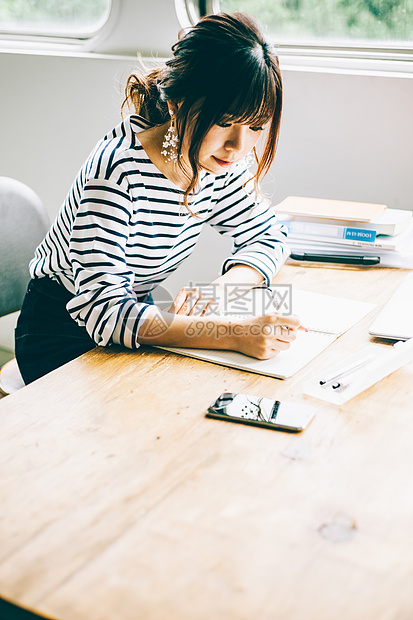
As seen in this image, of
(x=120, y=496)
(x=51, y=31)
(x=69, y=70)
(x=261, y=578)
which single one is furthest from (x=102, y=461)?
(x=51, y=31)

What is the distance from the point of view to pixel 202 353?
1.07 m

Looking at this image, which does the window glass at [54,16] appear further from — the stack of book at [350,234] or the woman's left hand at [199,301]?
the woman's left hand at [199,301]

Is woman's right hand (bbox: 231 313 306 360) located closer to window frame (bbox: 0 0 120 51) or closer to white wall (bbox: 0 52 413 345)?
white wall (bbox: 0 52 413 345)

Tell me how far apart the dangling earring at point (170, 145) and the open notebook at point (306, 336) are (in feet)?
1.09

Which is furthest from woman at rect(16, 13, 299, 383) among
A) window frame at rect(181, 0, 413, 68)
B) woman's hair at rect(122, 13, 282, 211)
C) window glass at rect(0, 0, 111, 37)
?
window glass at rect(0, 0, 111, 37)

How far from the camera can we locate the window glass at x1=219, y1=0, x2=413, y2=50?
73.0 inches

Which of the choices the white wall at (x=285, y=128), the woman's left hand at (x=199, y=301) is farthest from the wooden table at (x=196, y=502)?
the white wall at (x=285, y=128)

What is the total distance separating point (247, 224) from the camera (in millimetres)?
1477

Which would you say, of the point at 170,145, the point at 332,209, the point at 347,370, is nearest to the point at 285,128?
the point at 332,209

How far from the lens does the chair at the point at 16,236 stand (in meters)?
1.55

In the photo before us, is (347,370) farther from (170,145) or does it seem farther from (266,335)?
(170,145)

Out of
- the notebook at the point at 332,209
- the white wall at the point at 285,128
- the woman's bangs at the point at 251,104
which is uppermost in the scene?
the woman's bangs at the point at 251,104

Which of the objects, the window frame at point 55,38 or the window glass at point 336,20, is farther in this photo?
the window frame at point 55,38

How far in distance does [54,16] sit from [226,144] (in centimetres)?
159
